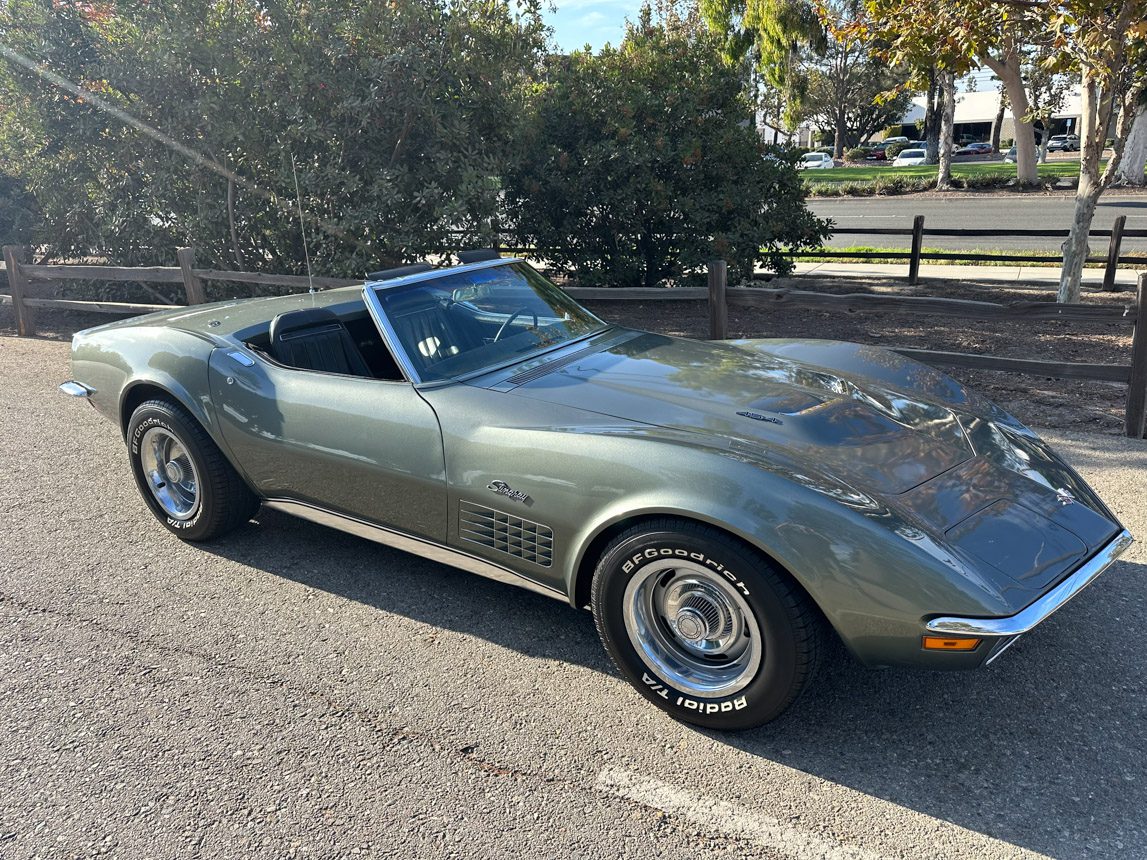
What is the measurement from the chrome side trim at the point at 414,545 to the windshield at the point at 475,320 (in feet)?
2.21

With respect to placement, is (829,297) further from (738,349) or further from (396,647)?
(396,647)

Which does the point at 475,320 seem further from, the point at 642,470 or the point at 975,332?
the point at 975,332

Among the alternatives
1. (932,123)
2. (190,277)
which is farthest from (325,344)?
(932,123)

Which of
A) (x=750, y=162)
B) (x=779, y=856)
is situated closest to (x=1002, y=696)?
(x=779, y=856)

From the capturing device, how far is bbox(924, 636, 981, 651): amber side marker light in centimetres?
239

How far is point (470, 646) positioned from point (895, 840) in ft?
5.47

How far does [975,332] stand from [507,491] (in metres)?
7.24

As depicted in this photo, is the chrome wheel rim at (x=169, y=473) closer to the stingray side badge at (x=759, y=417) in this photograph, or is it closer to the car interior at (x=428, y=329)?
the car interior at (x=428, y=329)

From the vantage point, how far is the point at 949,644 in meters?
2.41

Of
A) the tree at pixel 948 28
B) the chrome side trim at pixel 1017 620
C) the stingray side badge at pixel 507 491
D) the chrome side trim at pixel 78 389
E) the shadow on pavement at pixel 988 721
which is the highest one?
the tree at pixel 948 28

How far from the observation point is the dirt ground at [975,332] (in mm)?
6223

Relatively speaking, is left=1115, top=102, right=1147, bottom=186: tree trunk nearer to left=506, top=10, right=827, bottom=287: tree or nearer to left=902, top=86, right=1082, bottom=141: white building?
left=506, top=10, right=827, bottom=287: tree

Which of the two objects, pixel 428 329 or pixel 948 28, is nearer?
pixel 428 329

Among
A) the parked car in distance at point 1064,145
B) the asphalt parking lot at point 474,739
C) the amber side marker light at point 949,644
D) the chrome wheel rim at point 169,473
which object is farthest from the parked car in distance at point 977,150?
the amber side marker light at point 949,644
